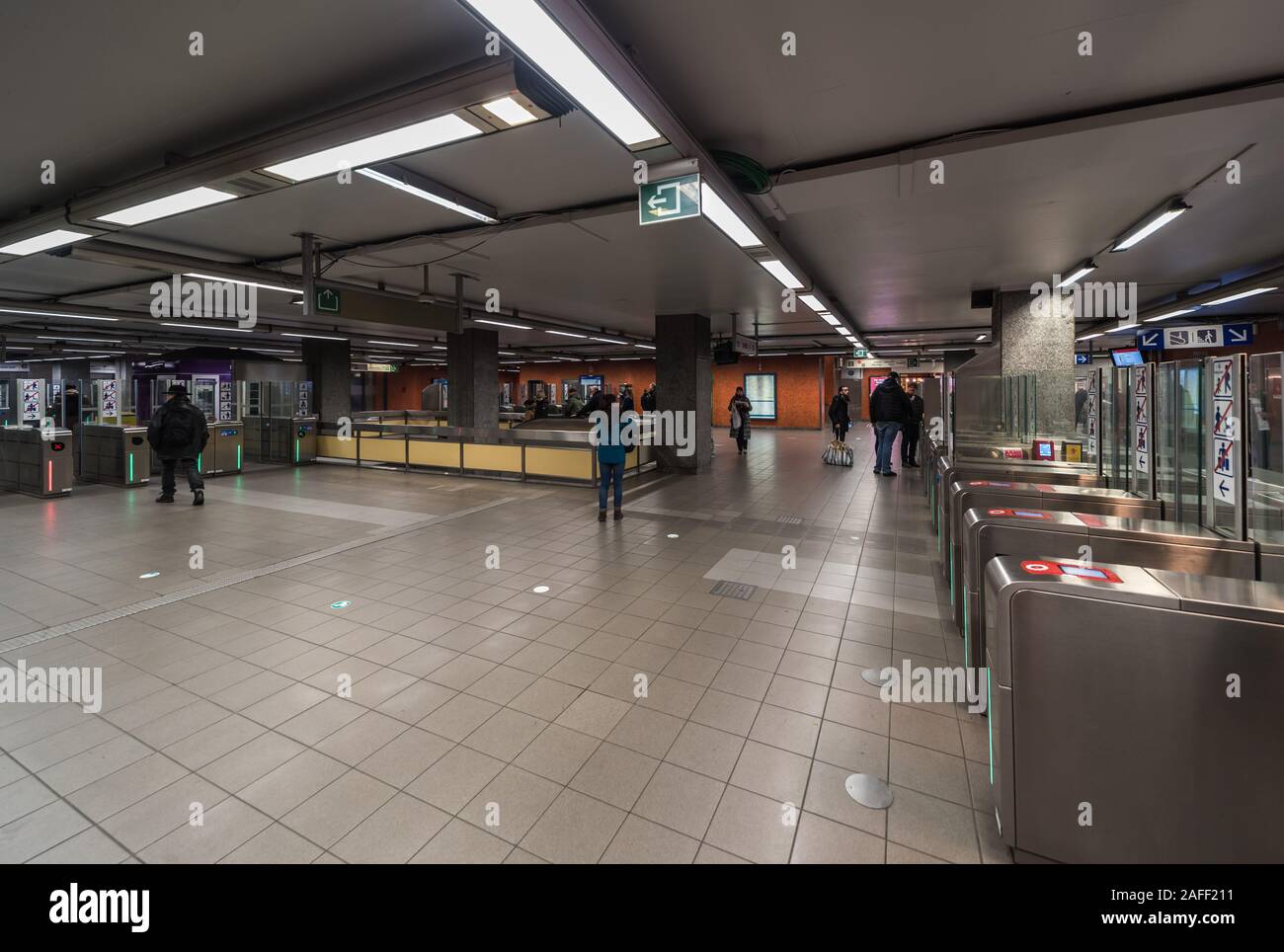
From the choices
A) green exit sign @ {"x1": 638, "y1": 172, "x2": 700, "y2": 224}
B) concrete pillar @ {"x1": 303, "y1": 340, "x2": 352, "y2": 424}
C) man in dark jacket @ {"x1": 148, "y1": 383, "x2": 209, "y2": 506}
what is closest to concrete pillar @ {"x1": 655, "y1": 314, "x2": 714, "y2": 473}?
man in dark jacket @ {"x1": 148, "y1": 383, "x2": 209, "y2": 506}

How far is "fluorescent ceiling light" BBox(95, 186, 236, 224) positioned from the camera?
3.93m

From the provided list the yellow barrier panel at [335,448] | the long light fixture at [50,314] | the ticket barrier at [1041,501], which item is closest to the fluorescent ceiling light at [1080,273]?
the ticket barrier at [1041,501]

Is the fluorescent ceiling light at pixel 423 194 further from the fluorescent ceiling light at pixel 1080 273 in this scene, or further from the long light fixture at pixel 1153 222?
the fluorescent ceiling light at pixel 1080 273

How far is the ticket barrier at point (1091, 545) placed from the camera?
2.32 meters

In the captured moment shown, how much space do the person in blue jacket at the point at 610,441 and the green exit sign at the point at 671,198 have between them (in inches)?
132

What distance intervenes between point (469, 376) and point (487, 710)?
36.6ft

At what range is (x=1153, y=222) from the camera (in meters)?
5.43

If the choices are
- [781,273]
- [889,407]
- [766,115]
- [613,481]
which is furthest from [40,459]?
[889,407]

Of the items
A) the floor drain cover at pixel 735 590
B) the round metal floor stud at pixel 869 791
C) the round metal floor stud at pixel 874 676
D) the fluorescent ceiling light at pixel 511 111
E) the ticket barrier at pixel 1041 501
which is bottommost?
the round metal floor stud at pixel 869 791

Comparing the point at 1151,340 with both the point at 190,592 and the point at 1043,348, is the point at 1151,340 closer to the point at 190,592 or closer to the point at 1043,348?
the point at 1043,348

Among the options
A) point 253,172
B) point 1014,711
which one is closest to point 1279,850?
point 1014,711

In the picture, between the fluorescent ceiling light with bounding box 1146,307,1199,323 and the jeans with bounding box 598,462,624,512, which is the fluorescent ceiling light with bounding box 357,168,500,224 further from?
the fluorescent ceiling light with bounding box 1146,307,1199,323

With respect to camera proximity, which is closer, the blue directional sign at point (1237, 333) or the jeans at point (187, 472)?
the jeans at point (187, 472)

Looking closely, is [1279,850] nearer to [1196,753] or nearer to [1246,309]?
[1196,753]
